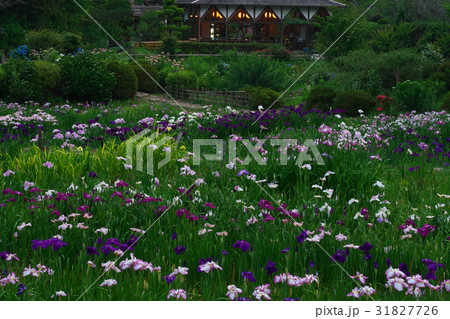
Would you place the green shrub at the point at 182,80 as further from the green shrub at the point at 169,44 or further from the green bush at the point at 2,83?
the green shrub at the point at 169,44

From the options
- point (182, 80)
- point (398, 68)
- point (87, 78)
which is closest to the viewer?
point (87, 78)

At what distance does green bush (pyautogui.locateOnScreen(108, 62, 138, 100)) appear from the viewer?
58.4 feet

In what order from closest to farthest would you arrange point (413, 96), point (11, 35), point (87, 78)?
point (413, 96), point (87, 78), point (11, 35)

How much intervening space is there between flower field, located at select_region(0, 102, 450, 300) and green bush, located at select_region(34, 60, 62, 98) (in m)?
9.76

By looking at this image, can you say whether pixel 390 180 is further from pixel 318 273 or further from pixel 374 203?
pixel 318 273

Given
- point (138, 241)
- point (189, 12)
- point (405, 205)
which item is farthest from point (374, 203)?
point (189, 12)

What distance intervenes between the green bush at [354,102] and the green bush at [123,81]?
25.5ft

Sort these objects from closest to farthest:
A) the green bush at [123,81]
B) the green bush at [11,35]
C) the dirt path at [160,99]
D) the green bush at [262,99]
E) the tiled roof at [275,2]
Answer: the green bush at [262,99]
the dirt path at [160,99]
the green bush at [123,81]
the green bush at [11,35]
the tiled roof at [275,2]

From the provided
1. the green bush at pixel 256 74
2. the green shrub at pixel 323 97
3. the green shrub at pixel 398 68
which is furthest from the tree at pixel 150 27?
the green shrub at pixel 323 97

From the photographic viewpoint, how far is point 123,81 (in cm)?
1778

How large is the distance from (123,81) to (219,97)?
364 cm

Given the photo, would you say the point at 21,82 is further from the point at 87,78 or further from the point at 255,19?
the point at 255,19

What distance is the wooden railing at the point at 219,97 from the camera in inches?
679

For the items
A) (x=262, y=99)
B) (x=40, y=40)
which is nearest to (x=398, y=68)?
(x=262, y=99)
